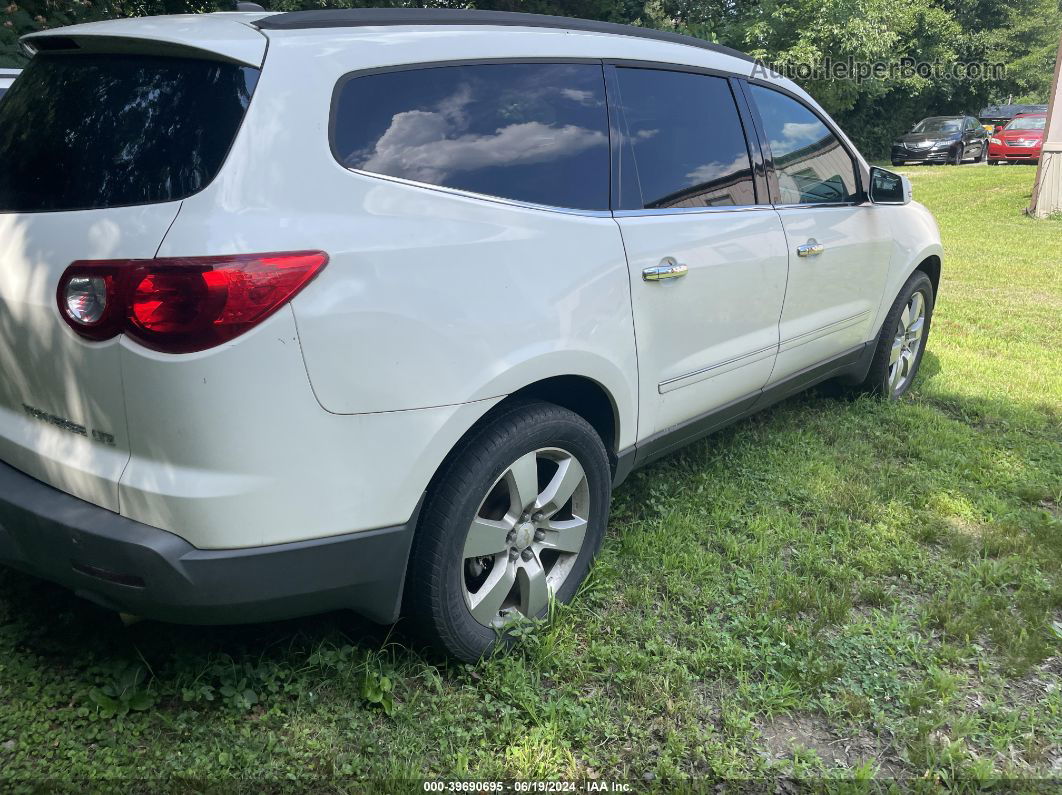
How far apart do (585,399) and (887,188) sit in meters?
2.54

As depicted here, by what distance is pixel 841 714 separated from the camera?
242 centimetres

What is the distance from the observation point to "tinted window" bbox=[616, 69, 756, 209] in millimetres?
2959

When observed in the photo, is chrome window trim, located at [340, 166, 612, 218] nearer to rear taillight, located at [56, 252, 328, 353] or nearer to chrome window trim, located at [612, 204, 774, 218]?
chrome window trim, located at [612, 204, 774, 218]

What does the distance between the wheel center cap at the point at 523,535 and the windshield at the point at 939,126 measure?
28018 millimetres

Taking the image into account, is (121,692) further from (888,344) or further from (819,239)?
(888,344)

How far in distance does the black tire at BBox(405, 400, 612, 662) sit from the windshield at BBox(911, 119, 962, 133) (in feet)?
91.7

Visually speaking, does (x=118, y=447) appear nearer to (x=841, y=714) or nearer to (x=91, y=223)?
(x=91, y=223)

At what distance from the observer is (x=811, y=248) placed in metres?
3.76

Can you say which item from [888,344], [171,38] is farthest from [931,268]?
[171,38]

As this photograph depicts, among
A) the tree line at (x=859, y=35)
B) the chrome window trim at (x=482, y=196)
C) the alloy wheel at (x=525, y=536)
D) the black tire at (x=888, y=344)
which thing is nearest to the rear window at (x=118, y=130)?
the chrome window trim at (x=482, y=196)

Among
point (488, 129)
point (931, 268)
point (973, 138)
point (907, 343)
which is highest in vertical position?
point (488, 129)

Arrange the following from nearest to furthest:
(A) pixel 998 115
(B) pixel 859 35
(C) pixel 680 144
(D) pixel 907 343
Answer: (C) pixel 680 144 < (D) pixel 907 343 < (B) pixel 859 35 < (A) pixel 998 115

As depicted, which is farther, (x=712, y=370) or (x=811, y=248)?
(x=811, y=248)

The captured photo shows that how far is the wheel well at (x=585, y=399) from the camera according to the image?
8.79 ft
